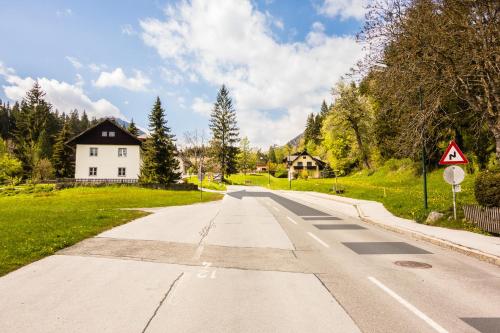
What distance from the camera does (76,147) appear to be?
49.1 meters

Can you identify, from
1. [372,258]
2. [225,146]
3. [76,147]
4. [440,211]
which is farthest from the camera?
[225,146]

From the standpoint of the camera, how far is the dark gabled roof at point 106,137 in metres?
49.5

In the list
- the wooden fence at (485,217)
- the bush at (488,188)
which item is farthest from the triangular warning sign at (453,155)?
the wooden fence at (485,217)

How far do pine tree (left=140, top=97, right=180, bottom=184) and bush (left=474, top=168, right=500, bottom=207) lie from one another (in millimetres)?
39214

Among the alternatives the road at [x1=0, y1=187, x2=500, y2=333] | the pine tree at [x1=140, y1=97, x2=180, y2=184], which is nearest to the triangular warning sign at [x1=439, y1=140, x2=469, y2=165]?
the road at [x1=0, y1=187, x2=500, y2=333]

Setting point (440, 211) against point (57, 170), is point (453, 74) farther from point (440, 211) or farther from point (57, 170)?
point (57, 170)

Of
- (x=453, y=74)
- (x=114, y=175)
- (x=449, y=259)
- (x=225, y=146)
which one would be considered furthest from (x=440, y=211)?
(x=225, y=146)

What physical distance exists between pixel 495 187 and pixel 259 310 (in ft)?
35.2

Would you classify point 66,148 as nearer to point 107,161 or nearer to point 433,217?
point 107,161

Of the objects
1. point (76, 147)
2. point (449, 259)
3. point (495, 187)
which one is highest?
point (76, 147)

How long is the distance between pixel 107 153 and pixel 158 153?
9.67 m

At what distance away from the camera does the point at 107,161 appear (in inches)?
1966

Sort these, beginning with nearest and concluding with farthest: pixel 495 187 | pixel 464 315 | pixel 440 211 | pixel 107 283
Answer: pixel 464 315 → pixel 107 283 → pixel 495 187 → pixel 440 211

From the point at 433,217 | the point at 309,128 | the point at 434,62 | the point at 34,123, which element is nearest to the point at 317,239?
the point at 433,217
